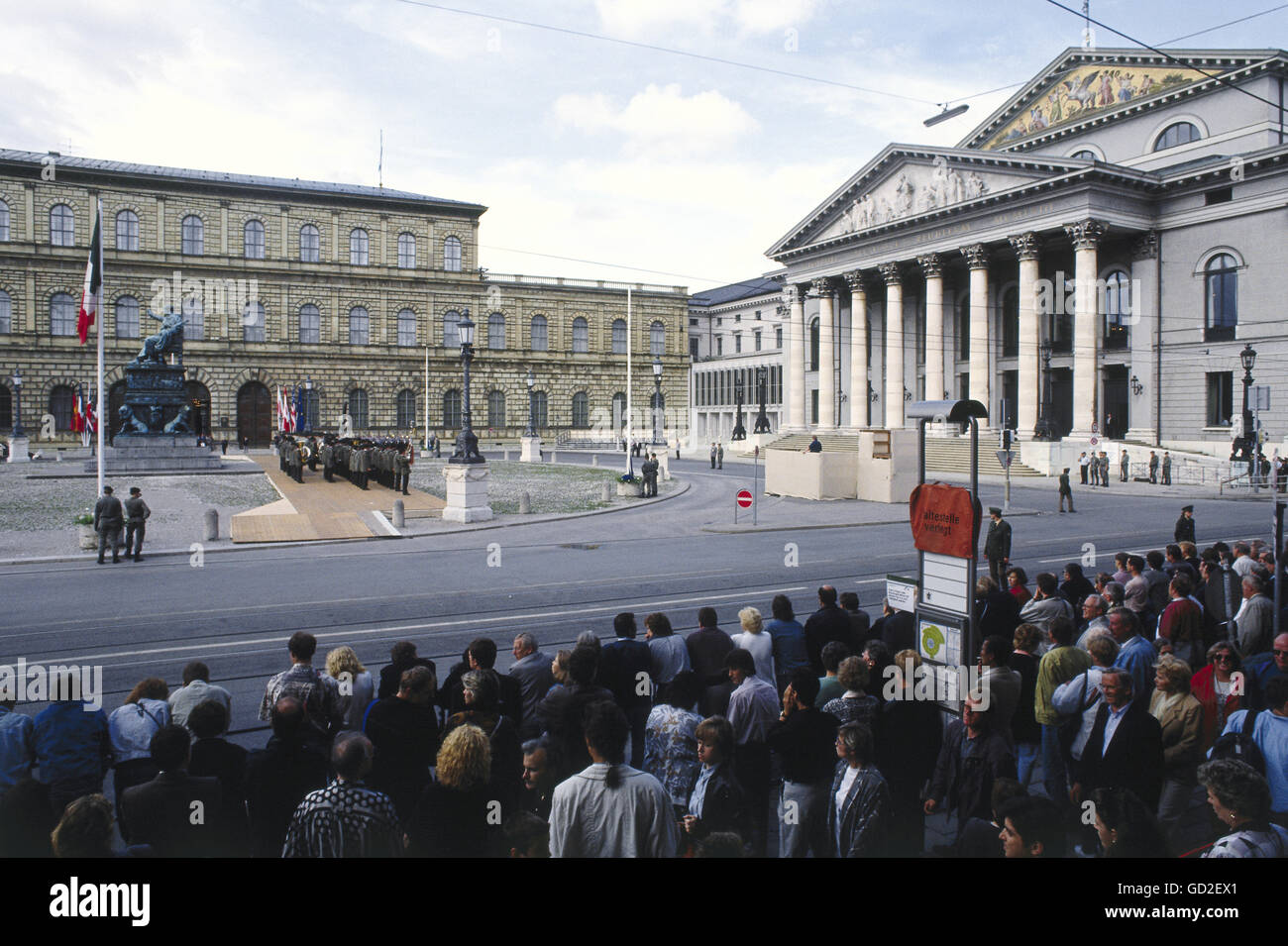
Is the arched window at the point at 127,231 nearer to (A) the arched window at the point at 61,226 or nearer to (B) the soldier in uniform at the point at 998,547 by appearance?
(A) the arched window at the point at 61,226

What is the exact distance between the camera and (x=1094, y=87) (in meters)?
48.8

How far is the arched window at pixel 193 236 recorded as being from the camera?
219 feet

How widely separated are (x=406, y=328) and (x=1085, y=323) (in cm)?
5081

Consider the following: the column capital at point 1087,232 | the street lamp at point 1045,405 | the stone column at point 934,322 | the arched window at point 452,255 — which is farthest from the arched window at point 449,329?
the column capital at point 1087,232

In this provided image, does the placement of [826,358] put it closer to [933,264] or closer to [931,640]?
[933,264]

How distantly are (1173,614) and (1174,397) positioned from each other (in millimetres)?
41695

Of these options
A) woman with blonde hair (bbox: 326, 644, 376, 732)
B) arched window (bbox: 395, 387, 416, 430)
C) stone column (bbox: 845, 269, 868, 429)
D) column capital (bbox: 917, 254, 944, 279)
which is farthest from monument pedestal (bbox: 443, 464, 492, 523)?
arched window (bbox: 395, 387, 416, 430)

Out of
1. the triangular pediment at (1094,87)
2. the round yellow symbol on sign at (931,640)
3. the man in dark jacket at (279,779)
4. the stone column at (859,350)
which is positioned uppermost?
the triangular pediment at (1094,87)

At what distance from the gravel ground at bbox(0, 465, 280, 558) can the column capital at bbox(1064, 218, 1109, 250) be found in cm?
3703

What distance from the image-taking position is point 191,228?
67.0 m

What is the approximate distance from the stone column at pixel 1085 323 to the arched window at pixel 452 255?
48257 millimetres

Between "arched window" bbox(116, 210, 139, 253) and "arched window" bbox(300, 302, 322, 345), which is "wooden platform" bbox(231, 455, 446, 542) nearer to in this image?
"arched window" bbox(300, 302, 322, 345)

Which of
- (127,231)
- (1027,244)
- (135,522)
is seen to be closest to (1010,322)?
(1027,244)
